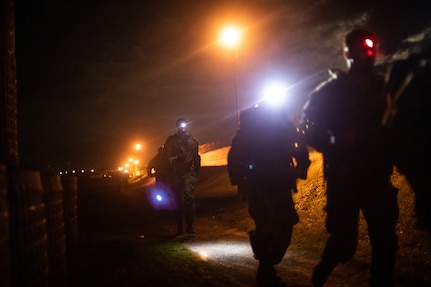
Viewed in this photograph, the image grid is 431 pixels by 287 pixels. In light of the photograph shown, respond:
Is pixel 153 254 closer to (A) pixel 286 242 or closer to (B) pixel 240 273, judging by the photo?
(B) pixel 240 273

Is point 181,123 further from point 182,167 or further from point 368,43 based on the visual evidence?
point 368,43

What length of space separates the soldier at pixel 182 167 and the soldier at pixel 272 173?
462 centimetres

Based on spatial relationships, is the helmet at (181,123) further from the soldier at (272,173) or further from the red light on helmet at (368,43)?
the red light on helmet at (368,43)

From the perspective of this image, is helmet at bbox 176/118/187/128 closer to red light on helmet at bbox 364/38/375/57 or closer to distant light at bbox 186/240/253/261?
distant light at bbox 186/240/253/261

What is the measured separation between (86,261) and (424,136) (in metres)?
5.29

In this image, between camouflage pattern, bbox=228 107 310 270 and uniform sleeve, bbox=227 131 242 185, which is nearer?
camouflage pattern, bbox=228 107 310 270

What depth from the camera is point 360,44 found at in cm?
391

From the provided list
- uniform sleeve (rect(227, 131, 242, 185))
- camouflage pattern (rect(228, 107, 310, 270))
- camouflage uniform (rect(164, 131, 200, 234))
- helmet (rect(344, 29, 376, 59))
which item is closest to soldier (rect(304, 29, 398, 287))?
helmet (rect(344, 29, 376, 59))

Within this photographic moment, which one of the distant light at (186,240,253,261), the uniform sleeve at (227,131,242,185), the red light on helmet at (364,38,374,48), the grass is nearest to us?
the red light on helmet at (364,38,374,48)

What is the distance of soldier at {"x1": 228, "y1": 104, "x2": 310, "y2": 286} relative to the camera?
4.87m

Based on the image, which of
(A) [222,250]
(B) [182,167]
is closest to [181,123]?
(B) [182,167]

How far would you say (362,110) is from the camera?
380cm

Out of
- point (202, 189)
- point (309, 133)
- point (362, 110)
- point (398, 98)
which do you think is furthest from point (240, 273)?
point (202, 189)

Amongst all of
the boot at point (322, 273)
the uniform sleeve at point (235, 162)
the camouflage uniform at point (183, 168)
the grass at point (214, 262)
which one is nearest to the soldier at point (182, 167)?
the camouflage uniform at point (183, 168)
